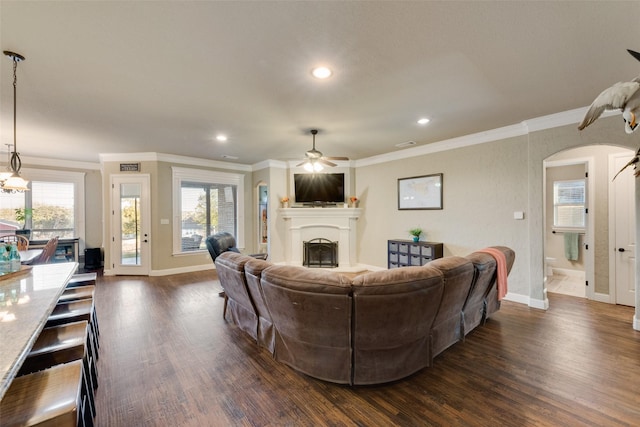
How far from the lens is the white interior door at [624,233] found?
3766mm

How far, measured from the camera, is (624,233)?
151 inches

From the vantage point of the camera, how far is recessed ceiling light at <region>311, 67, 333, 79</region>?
7.81ft

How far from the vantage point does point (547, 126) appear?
12.1 ft

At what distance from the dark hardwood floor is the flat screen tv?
3.67m

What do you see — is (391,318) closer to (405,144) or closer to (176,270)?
(405,144)

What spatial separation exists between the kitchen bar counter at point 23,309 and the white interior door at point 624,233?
615cm

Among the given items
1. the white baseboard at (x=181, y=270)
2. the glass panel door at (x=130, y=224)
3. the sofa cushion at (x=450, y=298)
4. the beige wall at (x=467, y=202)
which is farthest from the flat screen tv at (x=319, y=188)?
the sofa cushion at (x=450, y=298)

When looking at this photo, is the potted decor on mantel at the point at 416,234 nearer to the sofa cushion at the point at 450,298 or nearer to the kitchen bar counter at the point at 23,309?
the sofa cushion at the point at 450,298

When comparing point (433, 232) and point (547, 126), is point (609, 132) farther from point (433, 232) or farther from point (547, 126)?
point (433, 232)

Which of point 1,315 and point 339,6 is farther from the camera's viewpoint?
point 339,6

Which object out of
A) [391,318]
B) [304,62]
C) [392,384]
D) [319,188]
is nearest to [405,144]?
[319,188]

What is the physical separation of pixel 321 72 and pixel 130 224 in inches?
222

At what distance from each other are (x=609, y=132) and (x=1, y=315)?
224 inches

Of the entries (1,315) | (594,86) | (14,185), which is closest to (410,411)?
(1,315)
